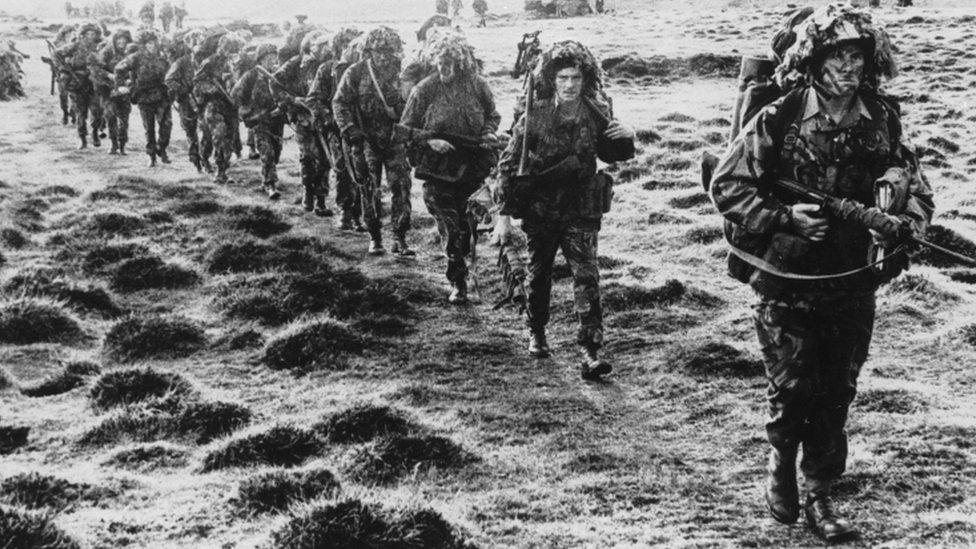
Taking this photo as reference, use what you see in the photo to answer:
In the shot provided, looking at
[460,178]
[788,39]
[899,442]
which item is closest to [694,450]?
[899,442]

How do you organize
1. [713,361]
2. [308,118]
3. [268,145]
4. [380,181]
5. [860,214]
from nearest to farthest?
[860,214] → [713,361] → [380,181] → [308,118] → [268,145]

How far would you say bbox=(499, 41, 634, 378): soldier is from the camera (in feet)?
26.5

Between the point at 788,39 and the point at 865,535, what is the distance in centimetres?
374

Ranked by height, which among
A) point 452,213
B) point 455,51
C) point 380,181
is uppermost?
point 455,51

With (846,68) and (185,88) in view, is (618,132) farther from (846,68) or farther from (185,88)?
(185,88)

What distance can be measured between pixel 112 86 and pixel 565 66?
53.4 feet

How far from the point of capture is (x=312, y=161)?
1498 centimetres

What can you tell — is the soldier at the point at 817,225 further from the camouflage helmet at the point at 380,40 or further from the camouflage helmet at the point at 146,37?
the camouflage helmet at the point at 146,37

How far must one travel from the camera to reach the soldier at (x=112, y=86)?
21016 mm

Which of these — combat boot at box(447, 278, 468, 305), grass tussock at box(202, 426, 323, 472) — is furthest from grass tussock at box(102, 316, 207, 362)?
combat boot at box(447, 278, 468, 305)

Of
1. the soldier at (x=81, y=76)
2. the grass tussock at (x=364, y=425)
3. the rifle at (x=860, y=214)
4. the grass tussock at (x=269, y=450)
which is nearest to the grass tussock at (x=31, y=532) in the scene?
the grass tussock at (x=269, y=450)

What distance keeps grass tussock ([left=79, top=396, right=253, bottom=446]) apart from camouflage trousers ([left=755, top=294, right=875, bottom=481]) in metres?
4.13

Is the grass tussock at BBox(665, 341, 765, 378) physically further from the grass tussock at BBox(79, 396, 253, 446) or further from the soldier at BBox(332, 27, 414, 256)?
the soldier at BBox(332, 27, 414, 256)

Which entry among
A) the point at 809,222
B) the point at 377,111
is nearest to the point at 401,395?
the point at 809,222
